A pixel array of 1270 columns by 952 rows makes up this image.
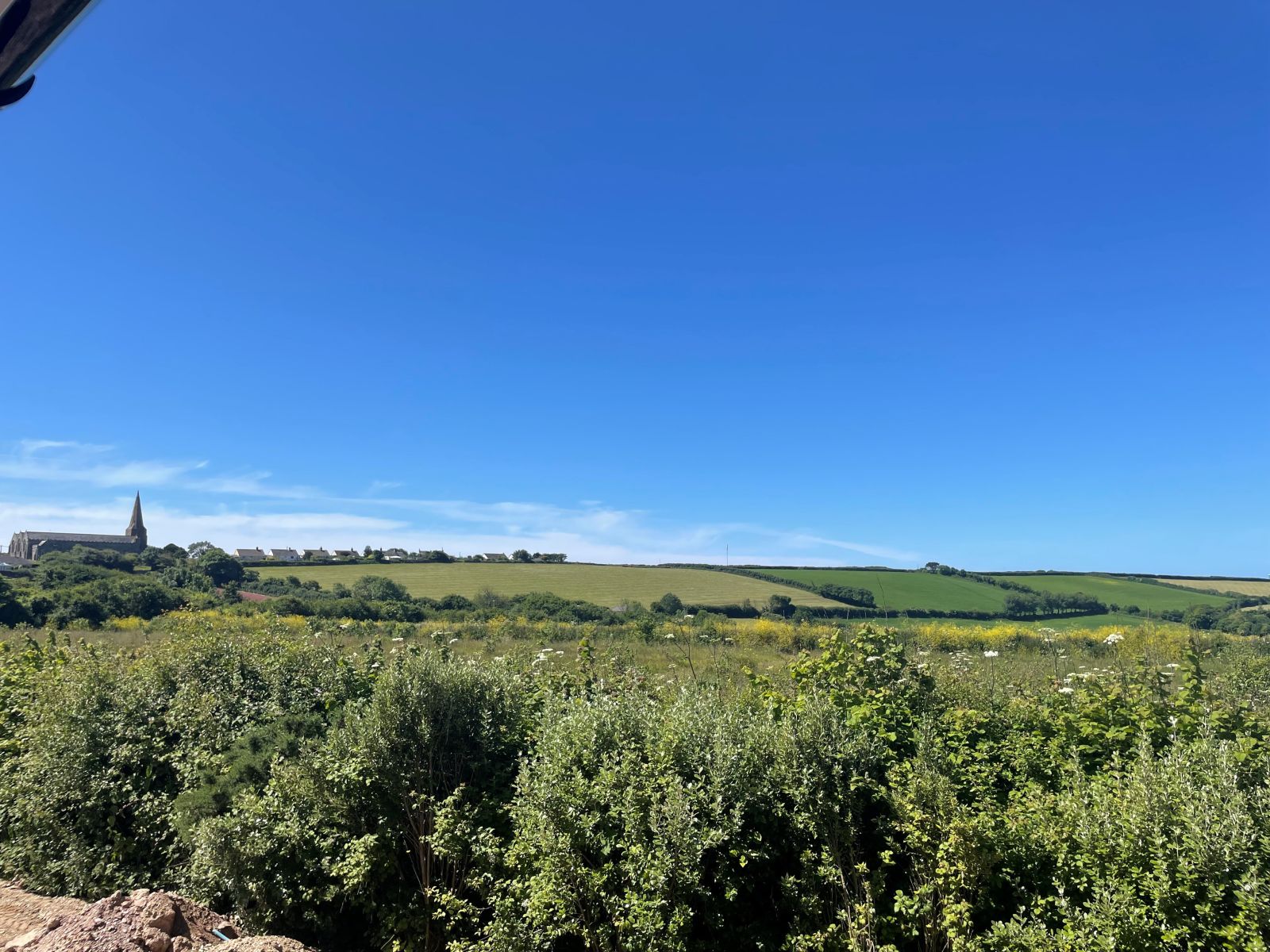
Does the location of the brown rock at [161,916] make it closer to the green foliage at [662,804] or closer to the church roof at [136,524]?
the green foliage at [662,804]

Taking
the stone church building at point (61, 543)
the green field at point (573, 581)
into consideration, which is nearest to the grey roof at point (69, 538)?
the stone church building at point (61, 543)

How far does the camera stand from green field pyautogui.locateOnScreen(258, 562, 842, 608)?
139 feet

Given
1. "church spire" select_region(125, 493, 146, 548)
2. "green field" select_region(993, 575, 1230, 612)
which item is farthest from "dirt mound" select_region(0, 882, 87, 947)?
"church spire" select_region(125, 493, 146, 548)

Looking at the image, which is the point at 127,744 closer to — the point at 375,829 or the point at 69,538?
the point at 375,829

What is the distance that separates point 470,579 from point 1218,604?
43.4 m

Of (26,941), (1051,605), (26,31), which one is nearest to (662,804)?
(26,941)

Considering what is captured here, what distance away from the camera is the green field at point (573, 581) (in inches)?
1665

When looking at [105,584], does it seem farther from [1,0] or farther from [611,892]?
[1,0]

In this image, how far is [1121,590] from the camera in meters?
42.9

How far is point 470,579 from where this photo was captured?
156 ft

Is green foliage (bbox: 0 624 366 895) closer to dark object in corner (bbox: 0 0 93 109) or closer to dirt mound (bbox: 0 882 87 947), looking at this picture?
dirt mound (bbox: 0 882 87 947)

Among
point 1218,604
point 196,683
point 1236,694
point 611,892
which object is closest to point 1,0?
point 611,892

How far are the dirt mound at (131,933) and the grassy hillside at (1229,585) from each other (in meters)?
50.8

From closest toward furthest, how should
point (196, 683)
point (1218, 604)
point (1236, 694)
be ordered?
point (1236, 694)
point (196, 683)
point (1218, 604)
